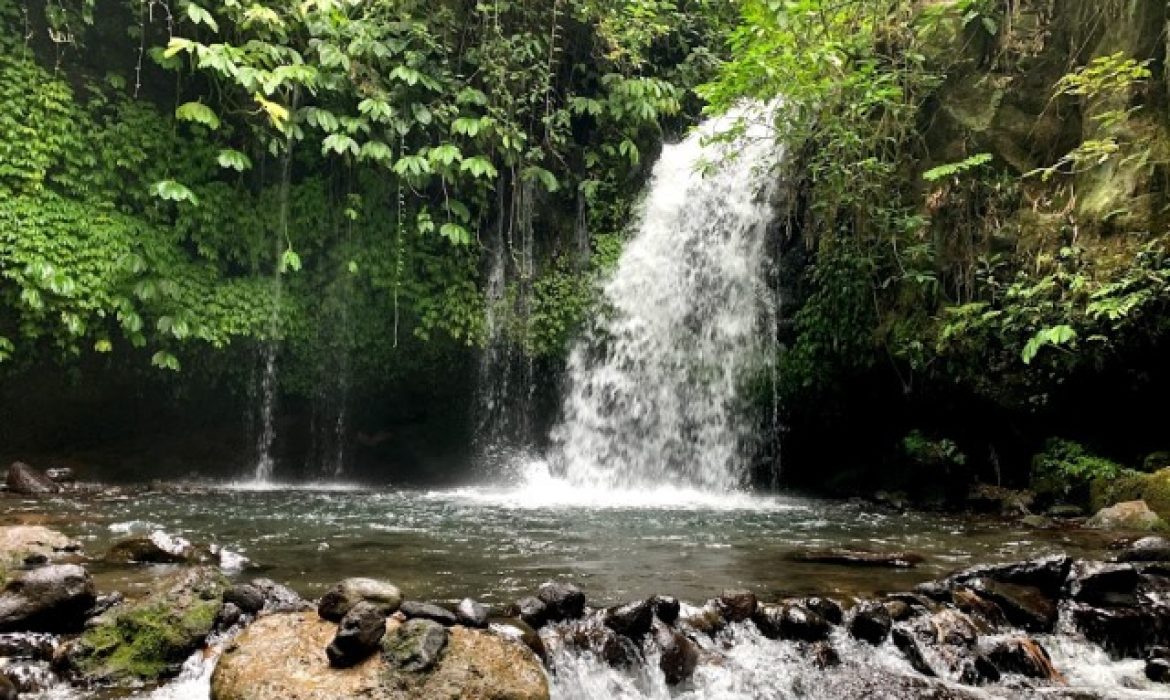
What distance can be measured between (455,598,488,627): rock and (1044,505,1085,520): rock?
6797 mm

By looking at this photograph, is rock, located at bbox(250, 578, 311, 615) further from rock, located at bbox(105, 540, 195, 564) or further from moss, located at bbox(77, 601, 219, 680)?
rock, located at bbox(105, 540, 195, 564)

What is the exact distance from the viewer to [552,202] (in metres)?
13.2

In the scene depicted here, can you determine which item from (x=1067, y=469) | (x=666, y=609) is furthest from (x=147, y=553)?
(x=1067, y=469)

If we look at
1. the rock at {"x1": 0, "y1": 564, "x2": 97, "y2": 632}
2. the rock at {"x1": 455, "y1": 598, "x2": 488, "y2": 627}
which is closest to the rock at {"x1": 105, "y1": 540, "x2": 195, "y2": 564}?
the rock at {"x1": 0, "y1": 564, "x2": 97, "y2": 632}

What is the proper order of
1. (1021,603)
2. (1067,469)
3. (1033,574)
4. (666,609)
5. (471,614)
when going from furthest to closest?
(1067,469) → (1033,574) → (1021,603) → (666,609) → (471,614)

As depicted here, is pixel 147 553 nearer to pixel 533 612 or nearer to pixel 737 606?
pixel 533 612

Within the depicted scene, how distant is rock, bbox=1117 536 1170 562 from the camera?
5.82m

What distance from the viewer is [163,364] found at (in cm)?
1053

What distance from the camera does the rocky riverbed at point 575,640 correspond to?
3.71 m

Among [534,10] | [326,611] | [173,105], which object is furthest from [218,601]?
[534,10]

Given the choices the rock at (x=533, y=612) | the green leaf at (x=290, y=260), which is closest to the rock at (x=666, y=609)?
the rock at (x=533, y=612)

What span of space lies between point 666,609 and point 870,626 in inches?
46.6

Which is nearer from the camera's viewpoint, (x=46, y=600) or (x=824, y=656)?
(x=46, y=600)

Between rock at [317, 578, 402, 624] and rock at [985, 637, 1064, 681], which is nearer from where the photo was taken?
rock at [317, 578, 402, 624]
